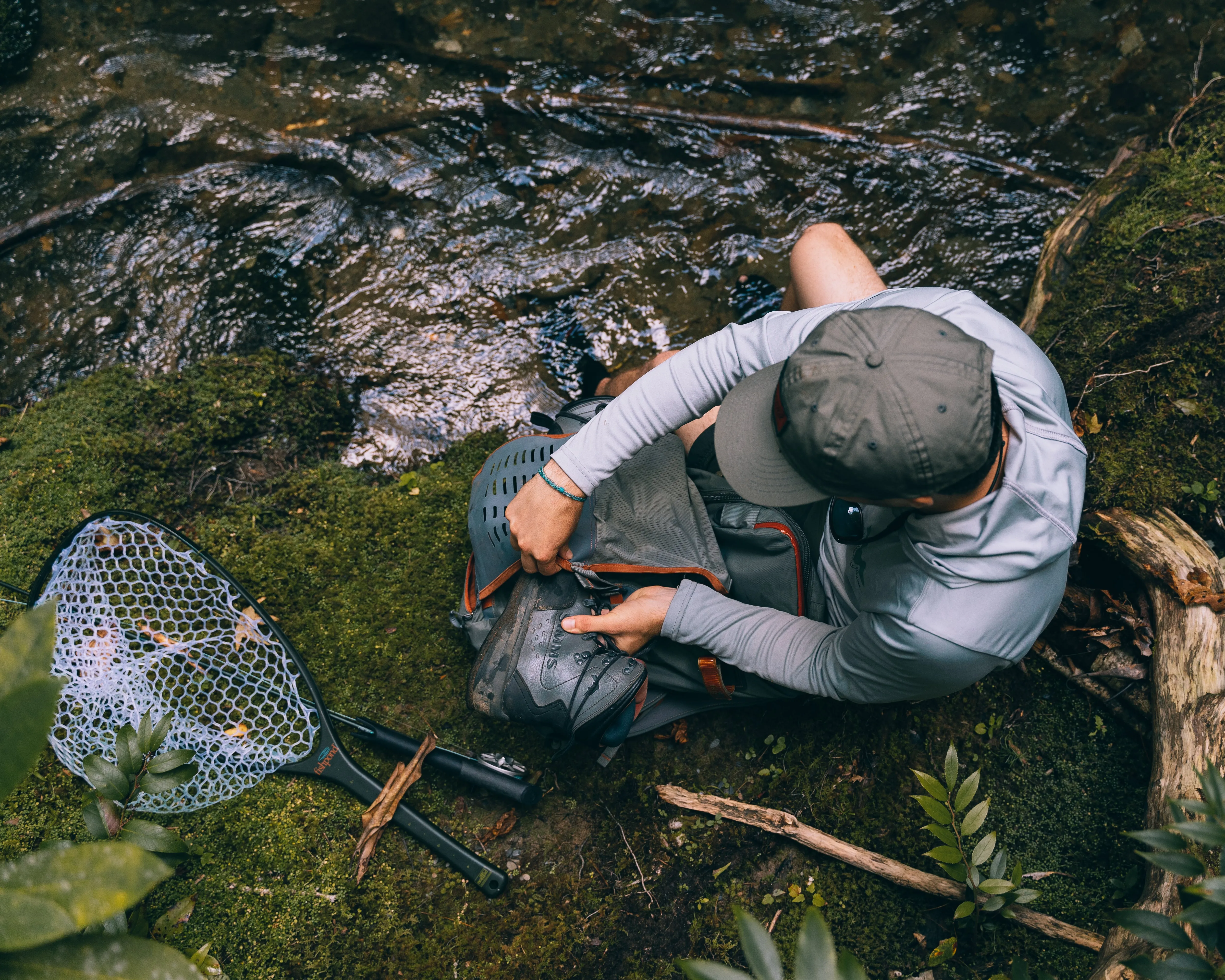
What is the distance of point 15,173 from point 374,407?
224 cm

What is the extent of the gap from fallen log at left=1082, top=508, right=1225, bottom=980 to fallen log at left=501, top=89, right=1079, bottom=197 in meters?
2.20

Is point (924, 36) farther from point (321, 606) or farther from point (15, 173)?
point (15, 173)

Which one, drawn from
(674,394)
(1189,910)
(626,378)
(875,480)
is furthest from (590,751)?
(1189,910)

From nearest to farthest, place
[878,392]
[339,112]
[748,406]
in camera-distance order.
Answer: [878,392] → [748,406] → [339,112]

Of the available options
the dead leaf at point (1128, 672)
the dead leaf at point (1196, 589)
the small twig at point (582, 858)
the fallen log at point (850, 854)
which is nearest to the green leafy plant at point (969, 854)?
the fallen log at point (850, 854)

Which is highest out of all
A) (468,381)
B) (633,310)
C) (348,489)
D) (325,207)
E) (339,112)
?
(339,112)

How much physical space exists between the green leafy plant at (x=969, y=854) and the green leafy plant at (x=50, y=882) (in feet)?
6.75

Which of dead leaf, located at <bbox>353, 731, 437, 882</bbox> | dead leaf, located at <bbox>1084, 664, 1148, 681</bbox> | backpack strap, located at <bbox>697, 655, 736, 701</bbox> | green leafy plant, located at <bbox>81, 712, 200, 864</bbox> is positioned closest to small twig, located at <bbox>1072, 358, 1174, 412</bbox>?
dead leaf, located at <bbox>1084, 664, 1148, 681</bbox>

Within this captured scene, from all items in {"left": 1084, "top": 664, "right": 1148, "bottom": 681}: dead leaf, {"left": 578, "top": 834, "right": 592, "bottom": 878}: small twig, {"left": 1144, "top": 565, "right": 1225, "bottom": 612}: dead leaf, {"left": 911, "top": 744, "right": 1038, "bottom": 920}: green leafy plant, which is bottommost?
{"left": 578, "top": 834, "right": 592, "bottom": 878}: small twig

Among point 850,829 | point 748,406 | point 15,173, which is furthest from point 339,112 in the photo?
point 850,829

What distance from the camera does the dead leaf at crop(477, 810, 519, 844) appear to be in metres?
2.70

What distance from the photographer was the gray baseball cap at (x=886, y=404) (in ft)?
5.24

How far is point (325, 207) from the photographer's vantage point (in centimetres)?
369

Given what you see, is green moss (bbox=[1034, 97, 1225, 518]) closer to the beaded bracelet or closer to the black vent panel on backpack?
the beaded bracelet
